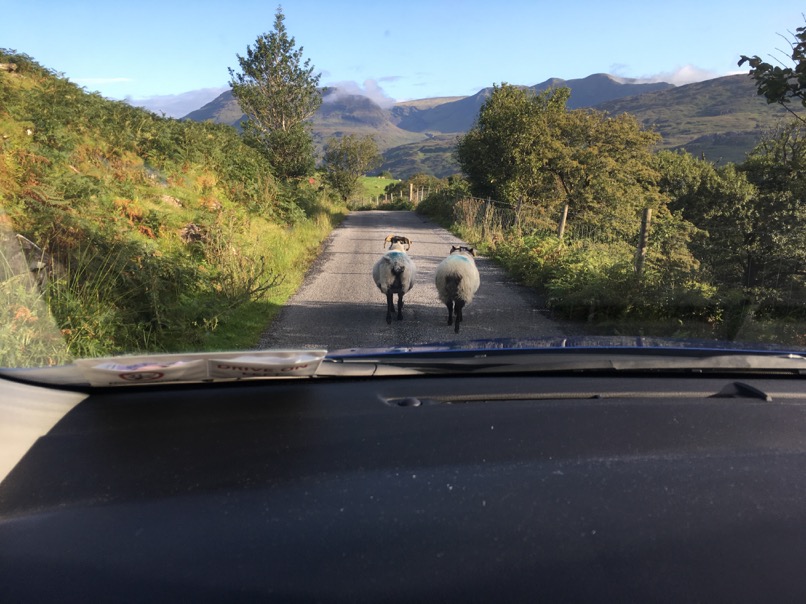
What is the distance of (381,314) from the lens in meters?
8.93

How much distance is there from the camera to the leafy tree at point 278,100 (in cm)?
2195

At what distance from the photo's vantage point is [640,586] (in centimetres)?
116

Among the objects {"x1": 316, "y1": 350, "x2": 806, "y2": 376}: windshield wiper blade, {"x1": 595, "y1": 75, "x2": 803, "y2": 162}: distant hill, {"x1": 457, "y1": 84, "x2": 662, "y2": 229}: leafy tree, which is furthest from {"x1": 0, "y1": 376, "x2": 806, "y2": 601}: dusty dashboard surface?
{"x1": 595, "y1": 75, "x2": 803, "y2": 162}: distant hill

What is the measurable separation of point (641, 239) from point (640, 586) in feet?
30.8

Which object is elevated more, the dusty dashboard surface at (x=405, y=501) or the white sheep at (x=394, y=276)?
the dusty dashboard surface at (x=405, y=501)

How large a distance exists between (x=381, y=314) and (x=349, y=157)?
134ft

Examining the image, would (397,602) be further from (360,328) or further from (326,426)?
(360,328)

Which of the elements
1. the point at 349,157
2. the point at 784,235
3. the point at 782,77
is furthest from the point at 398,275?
the point at 349,157

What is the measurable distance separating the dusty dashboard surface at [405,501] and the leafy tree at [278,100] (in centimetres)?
2121

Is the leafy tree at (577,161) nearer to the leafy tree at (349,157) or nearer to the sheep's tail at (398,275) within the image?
the sheep's tail at (398,275)

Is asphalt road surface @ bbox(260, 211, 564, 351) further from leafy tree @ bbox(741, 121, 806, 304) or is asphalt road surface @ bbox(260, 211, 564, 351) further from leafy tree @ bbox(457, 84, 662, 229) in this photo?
leafy tree @ bbox(457, 84, 662, 229)

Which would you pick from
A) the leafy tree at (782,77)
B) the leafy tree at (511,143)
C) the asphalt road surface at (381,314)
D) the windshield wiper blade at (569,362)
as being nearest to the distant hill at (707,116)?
the leafy tree at (511,143)

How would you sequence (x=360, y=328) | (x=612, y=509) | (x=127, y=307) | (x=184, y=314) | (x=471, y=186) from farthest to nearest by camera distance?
1. (x=471, y=186)
2. (x=360, y=328)
3. (x=184, y=314)
4. (x=127, y=307)
5. (x=612, y=509)

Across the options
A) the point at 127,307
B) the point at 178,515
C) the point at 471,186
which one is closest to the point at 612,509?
the point at 178,515
